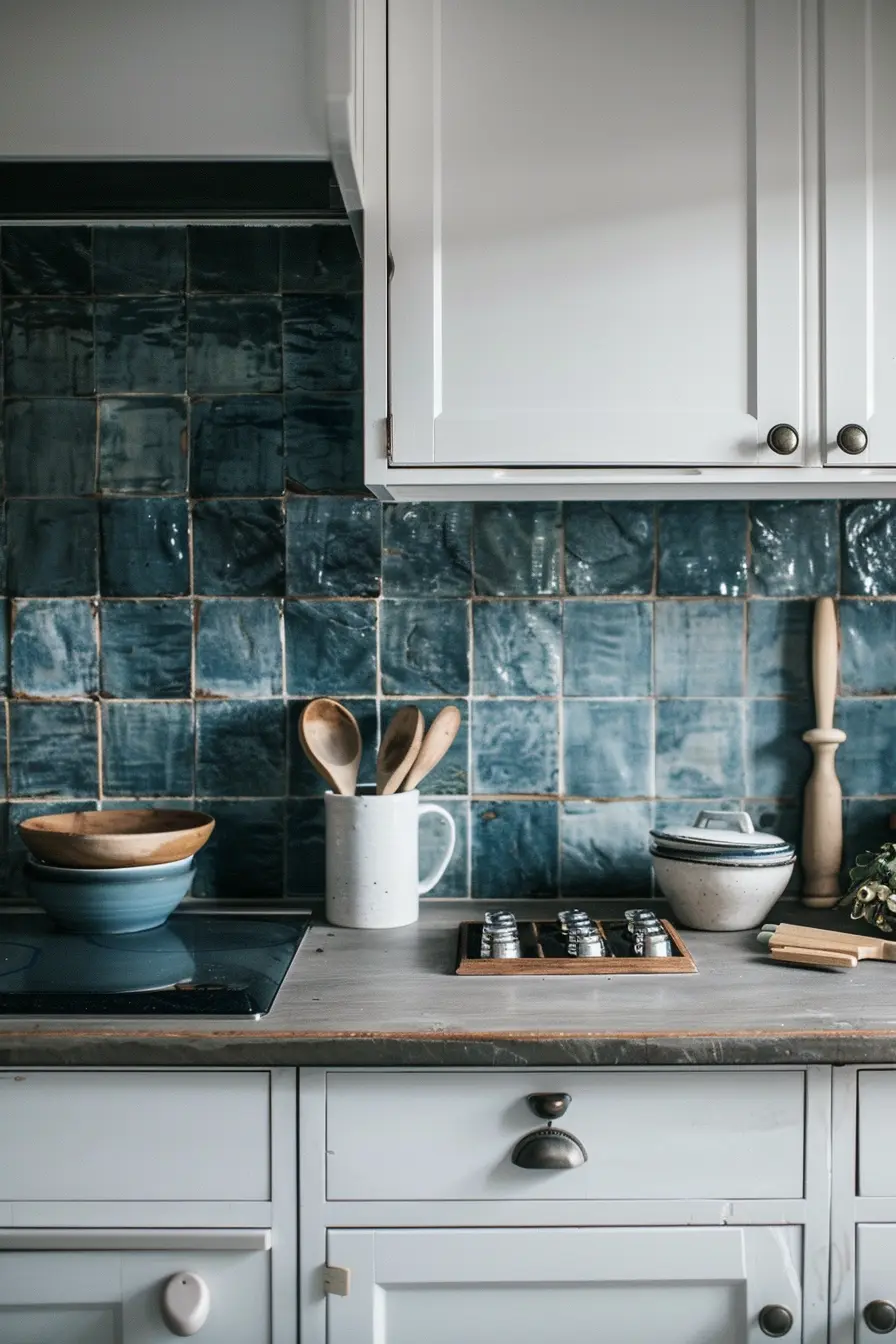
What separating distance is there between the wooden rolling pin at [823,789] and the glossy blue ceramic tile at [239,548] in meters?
0.90

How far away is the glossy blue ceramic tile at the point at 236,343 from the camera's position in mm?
1797

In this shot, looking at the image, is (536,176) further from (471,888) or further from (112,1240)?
(112,1240)

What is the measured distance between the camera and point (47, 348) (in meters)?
1.80

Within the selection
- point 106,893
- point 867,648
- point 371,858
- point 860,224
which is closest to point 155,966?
point 106,893

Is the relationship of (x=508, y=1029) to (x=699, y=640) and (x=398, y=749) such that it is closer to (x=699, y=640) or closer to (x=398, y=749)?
(x=398, y=749)

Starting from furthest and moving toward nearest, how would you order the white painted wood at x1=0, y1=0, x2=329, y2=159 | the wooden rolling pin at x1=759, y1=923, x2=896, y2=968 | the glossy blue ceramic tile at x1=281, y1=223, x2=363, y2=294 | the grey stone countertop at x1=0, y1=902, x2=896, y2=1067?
the glossy blue ceramic tile at x1=281, y1=223, x2=363, y2=294, the wooden rolling pin at x1=759, y1=923, x2=896, y2=968, the white painted wood at x1=0, y1=0, x2=329, y2=159, the grey stone countertop at x1=0, y1=902, x2=896, y2=1067

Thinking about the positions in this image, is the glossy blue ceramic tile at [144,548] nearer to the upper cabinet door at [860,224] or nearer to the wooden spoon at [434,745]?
the wooden spoon at [434,745]

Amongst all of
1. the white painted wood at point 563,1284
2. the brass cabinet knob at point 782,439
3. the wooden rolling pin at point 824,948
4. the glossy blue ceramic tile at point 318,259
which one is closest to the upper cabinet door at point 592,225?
the brass cabinet knob at point 782,439

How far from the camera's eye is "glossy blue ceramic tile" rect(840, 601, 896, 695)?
1.83 meters

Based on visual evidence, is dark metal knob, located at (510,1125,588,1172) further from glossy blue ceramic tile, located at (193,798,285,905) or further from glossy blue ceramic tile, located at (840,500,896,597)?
glossy blue ceramic tile, located at (840,500,896,597)

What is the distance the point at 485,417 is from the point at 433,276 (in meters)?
0.20

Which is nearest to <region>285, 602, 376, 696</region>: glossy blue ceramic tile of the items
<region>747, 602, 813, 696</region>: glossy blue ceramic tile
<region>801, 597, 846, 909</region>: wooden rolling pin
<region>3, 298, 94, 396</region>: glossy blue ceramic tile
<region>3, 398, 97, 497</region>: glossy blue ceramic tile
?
<region>3, 398, 97, 497</region>: glossy blue ceramic tile

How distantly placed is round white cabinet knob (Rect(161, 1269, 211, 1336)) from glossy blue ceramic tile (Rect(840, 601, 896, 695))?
131 cm

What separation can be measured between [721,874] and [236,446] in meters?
1.03
